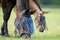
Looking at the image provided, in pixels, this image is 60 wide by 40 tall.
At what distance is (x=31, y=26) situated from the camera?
6.16 metres

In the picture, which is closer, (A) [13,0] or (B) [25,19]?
(B) [25,19]

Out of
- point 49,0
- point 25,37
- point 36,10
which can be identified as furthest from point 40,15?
point 49,0

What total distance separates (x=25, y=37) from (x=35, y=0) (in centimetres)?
99

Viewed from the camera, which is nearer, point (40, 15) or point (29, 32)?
point (29, 32)

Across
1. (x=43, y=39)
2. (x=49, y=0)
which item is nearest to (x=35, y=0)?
(x=43, y=39)

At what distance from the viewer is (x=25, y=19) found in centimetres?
612

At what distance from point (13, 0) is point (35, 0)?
1.50 feet

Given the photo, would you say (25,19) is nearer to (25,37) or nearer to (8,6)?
(25,37)

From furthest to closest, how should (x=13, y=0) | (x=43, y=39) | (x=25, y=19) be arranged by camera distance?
(x=13, y=0), (x=43, y=39), (x=25, y=19)

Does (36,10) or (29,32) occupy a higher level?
Result: (36,10)

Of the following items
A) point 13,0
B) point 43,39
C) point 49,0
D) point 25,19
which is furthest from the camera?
point 49,0

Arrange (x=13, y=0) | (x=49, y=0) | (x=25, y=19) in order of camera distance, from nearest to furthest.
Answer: (x=25, y=19) → (x=13, y=0) → (x=49, y=0)

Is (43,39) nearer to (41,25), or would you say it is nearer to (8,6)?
(41,25)

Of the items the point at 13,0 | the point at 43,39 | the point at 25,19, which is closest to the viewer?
the point at 25,19
